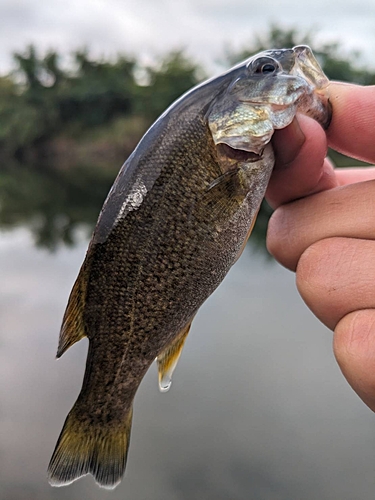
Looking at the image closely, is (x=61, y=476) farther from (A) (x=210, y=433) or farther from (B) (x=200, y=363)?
(B) (x=200, y=363)

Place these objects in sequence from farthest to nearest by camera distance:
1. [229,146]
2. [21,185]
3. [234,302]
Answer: [21,185] → [234,302] → [229,146]

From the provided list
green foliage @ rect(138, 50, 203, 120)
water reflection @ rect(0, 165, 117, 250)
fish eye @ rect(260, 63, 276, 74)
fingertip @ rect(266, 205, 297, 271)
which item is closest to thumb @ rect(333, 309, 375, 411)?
fingertip @ rect(266, 205, 297, 271)

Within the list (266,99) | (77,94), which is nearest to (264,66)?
(266,99)

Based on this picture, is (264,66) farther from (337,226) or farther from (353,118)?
(337,226)

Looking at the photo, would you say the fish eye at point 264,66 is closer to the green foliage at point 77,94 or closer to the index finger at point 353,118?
the index finger at point 353,118

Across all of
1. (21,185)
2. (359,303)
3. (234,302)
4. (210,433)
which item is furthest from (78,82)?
(359,303)

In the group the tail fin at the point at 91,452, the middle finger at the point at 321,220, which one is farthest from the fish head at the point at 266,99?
the tail fin at the point at 91,452

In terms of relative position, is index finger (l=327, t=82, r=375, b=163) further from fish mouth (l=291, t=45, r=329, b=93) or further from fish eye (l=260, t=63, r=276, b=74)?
fish eye (l=260, t=63, r=276, b=74)
